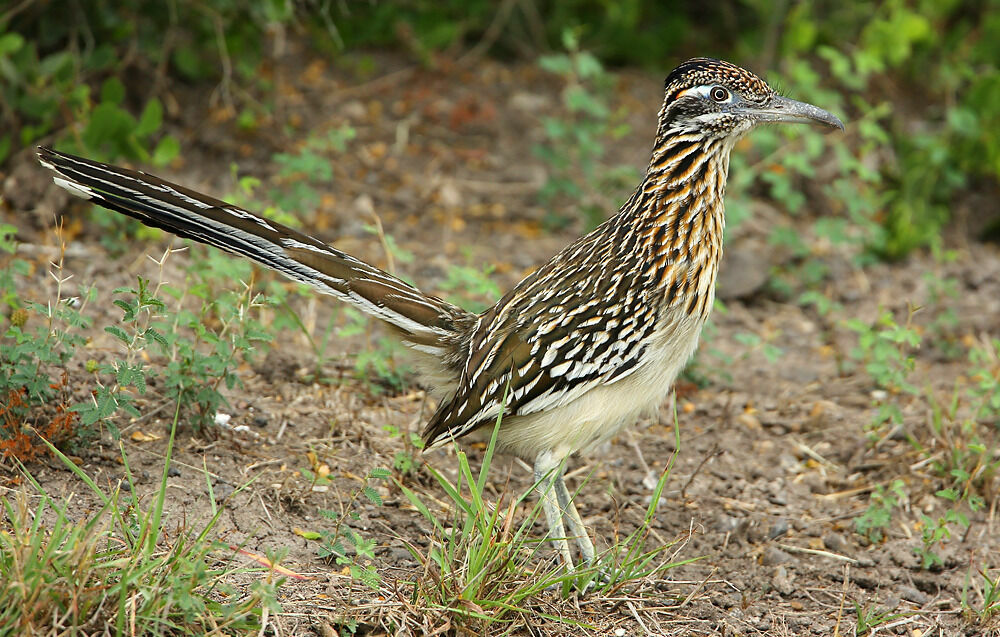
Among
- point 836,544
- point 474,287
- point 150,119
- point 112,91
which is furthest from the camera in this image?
point 112,91

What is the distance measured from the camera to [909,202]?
24.8 feet

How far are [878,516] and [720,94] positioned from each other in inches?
73.9

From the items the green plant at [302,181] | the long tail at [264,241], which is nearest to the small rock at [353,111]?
the green plant at [302,181]

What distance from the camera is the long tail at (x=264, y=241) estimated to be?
13.4ft

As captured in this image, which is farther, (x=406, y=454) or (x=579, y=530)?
(x=406, y=454)

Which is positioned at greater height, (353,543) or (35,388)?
(35,388)

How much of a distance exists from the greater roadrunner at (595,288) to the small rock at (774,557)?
799 millimetres

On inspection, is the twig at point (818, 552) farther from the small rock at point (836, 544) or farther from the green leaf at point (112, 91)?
the green leaf at point (112, 91)

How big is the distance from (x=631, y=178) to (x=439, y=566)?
3.86m

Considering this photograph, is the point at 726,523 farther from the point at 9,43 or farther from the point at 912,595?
the point at 9,43

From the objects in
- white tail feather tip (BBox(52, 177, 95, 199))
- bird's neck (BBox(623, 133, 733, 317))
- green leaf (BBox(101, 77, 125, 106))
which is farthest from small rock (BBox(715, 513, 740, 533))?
green leaf (BBox(101, 77, 125, 106))

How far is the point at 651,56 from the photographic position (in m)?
8.91

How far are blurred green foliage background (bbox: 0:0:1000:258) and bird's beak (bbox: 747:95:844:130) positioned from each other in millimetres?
2261

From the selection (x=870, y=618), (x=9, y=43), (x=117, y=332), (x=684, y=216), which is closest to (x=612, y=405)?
(x=684, y=216)
